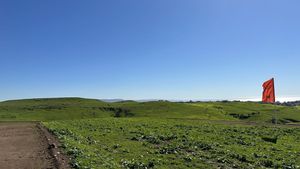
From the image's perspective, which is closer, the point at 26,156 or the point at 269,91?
the point at 26,156

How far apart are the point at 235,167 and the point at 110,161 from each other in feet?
24.1

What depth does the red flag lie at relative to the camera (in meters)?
39.4

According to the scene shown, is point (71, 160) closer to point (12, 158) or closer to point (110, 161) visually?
point (110, 161)

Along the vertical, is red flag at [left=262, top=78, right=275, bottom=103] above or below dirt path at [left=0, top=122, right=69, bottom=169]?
above

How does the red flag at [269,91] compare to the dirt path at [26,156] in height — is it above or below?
above

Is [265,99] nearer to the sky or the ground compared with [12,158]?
nearer to the sky

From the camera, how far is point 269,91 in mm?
39594

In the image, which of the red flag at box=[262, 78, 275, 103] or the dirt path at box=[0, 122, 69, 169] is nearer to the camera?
the dirt path at box=[0, 122, 69, 169]

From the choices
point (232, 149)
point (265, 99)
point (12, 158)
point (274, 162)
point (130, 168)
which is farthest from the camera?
point (265, 99)

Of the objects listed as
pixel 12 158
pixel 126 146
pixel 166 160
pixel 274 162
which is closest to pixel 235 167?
pixel 274 162

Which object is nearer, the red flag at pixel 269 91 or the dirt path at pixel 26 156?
the dirt path at pixel 26 156

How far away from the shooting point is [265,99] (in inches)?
1569

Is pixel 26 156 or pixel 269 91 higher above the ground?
pixel 269 91

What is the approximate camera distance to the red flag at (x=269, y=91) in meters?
39.4
